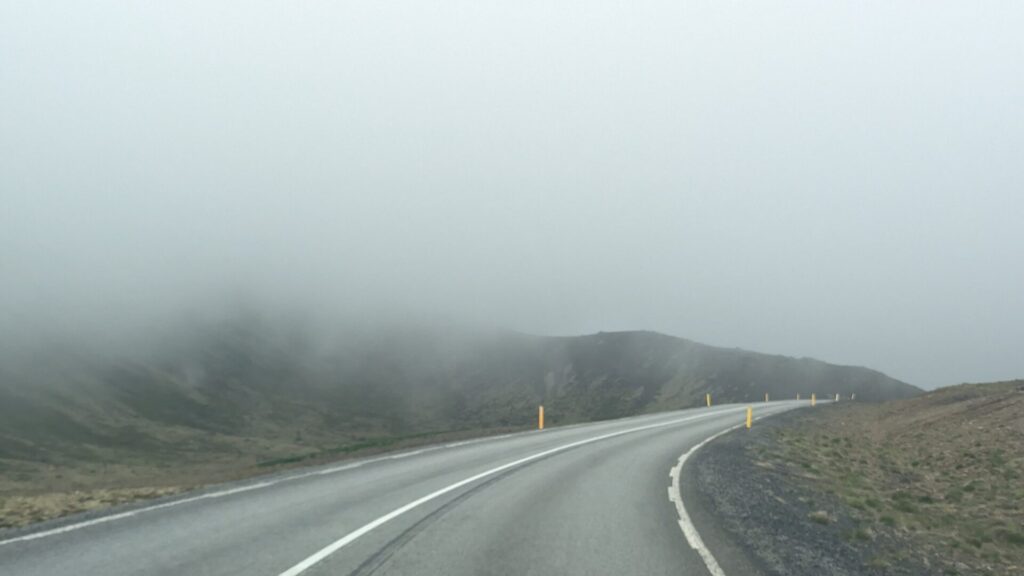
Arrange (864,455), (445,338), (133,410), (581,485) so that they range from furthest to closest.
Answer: (445,338) < (133,410) < (864,455) < (581,485)

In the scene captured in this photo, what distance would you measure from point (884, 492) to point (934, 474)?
5007 mm

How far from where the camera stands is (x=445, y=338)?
181 metres

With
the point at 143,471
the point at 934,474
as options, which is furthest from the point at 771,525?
the point at 143,471

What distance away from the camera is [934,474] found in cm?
2153

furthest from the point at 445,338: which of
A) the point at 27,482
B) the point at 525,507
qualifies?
the point at 525,507

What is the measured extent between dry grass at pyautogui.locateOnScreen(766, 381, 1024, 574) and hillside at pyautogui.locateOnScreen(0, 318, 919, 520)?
37.6 metres

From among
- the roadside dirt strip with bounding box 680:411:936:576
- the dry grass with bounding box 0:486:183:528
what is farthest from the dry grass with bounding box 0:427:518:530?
the roadside dirt strip with bounding box 680:411:936:576

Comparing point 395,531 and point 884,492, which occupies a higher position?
point 395,531

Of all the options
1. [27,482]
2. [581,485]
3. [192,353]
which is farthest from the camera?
[192,353]

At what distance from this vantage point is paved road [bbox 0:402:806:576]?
7414 mm

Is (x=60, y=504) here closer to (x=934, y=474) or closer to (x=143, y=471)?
(x=934, y=474)

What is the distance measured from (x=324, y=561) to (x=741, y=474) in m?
11.3

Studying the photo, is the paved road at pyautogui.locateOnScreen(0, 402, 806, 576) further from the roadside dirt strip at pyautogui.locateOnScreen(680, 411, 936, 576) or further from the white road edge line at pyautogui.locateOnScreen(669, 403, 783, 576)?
the roadside dirt strip at pyautogui.locateOnScreen(680, 411, 936, 576)

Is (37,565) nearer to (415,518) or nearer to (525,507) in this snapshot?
(415,518)
